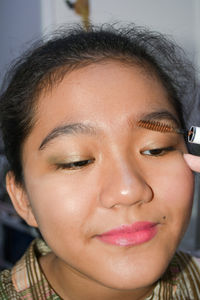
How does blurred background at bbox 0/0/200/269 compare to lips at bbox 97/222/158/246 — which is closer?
lips at bbox 97/222/158/246

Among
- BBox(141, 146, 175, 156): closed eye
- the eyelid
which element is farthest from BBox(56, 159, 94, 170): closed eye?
BBox(141, 146, 175, 156): closed eye

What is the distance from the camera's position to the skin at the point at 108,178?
0.47 metres

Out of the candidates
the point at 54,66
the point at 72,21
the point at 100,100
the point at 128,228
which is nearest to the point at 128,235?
the point at 128,228

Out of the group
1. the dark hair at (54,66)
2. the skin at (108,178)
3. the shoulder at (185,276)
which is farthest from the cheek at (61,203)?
the shoulder at (185,276)

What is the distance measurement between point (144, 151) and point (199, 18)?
3.43ft

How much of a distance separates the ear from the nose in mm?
246

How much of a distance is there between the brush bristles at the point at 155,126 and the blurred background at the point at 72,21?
337 mm

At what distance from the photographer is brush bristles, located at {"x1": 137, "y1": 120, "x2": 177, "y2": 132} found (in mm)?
507

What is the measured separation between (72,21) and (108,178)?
0.68 meters

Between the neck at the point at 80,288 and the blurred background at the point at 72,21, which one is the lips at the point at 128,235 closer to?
the neck at the point at 80,288

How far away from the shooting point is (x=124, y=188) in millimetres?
462

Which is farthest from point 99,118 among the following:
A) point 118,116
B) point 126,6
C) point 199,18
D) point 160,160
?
point 199,18

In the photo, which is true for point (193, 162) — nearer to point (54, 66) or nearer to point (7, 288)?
point (54, 66)

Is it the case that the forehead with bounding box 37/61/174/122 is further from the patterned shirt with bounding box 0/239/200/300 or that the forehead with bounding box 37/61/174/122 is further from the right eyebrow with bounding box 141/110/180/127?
the patterned shirt with bounding box 0/239/200/300
